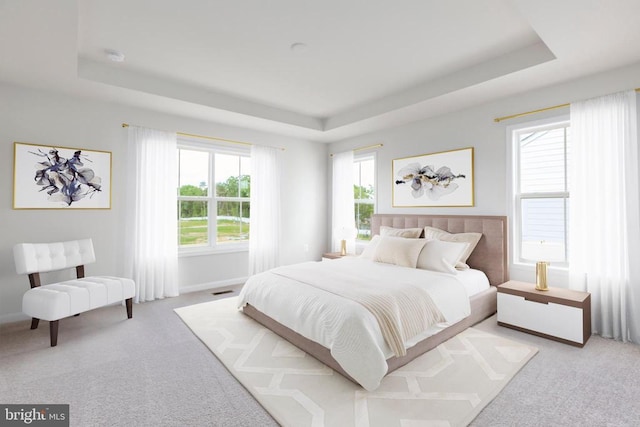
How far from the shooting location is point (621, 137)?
2838 mm

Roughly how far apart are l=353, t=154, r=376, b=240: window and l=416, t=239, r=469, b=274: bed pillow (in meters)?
1.86

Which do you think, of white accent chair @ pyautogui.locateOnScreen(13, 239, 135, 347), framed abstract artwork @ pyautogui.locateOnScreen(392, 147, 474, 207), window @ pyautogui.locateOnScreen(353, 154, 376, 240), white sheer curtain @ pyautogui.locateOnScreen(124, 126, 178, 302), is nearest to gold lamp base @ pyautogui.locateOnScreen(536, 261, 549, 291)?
framed abstract artwork @ pyautogui.locateOnScreen(392, 147, 474, 207)

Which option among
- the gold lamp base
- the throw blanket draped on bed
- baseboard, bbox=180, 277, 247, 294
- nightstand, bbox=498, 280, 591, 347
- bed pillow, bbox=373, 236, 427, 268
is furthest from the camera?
baseboard, bbox=180, 277, 247, 294

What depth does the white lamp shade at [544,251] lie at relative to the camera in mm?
2834

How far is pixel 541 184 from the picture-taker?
345cm

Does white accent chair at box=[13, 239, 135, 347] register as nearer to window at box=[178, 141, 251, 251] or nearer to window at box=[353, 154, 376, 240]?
window at box=[178, 141, 251, 251]

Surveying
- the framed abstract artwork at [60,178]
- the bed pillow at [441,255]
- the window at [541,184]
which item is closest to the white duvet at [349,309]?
the bed pillow at [441,255]

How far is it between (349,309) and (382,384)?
1.78 feet

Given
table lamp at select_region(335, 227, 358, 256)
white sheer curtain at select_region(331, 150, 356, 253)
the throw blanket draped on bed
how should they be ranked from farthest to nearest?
1. white sheer curtain at select_region(331, 150, 356, 253)
2. table lamp at select_region(335, 227, 358, 256)
3. the throw blanket draped on bed

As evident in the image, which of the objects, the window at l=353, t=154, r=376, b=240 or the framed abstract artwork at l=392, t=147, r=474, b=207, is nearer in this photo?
the framed abstract artwork at l=392, t=147, r=474, b=207

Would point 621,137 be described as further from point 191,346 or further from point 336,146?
point 191,346

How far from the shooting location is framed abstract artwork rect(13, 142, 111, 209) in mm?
3301

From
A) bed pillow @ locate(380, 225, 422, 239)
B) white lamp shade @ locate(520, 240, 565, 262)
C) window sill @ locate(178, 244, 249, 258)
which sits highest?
bed pillow @ locate(380, 225, 422, 239)

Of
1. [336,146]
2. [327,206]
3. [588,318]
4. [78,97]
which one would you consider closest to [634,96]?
[588,318]
